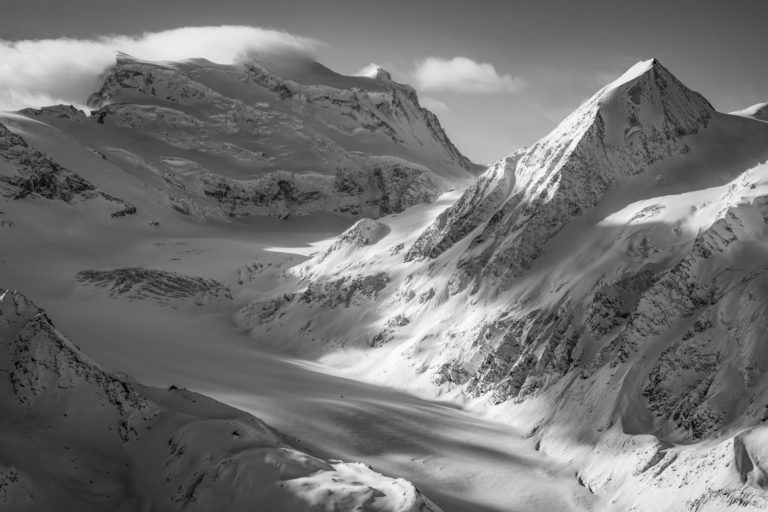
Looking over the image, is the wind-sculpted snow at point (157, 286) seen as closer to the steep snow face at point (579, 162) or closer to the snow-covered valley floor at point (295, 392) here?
the snow-covered valley floor at point (295, 392)

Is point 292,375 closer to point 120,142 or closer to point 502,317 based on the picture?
point 502,317


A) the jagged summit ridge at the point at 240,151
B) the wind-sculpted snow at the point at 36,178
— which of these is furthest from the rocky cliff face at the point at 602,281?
the jagged summit ridge at the point at 240,151

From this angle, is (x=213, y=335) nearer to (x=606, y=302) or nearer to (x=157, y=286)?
(x=157, y=286)

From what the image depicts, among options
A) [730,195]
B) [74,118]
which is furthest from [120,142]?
[730,195]

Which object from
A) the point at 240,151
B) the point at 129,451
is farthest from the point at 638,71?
the point at 240,151

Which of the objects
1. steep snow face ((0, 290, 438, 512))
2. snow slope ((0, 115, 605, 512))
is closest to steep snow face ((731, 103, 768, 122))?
Answer: snow slope ((0, 115, 605, 512))

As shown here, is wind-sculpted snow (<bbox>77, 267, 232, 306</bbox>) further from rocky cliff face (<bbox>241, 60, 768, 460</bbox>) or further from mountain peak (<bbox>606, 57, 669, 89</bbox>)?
mountain peak (<bbox>606, 57, 669, 89</bbox>)
